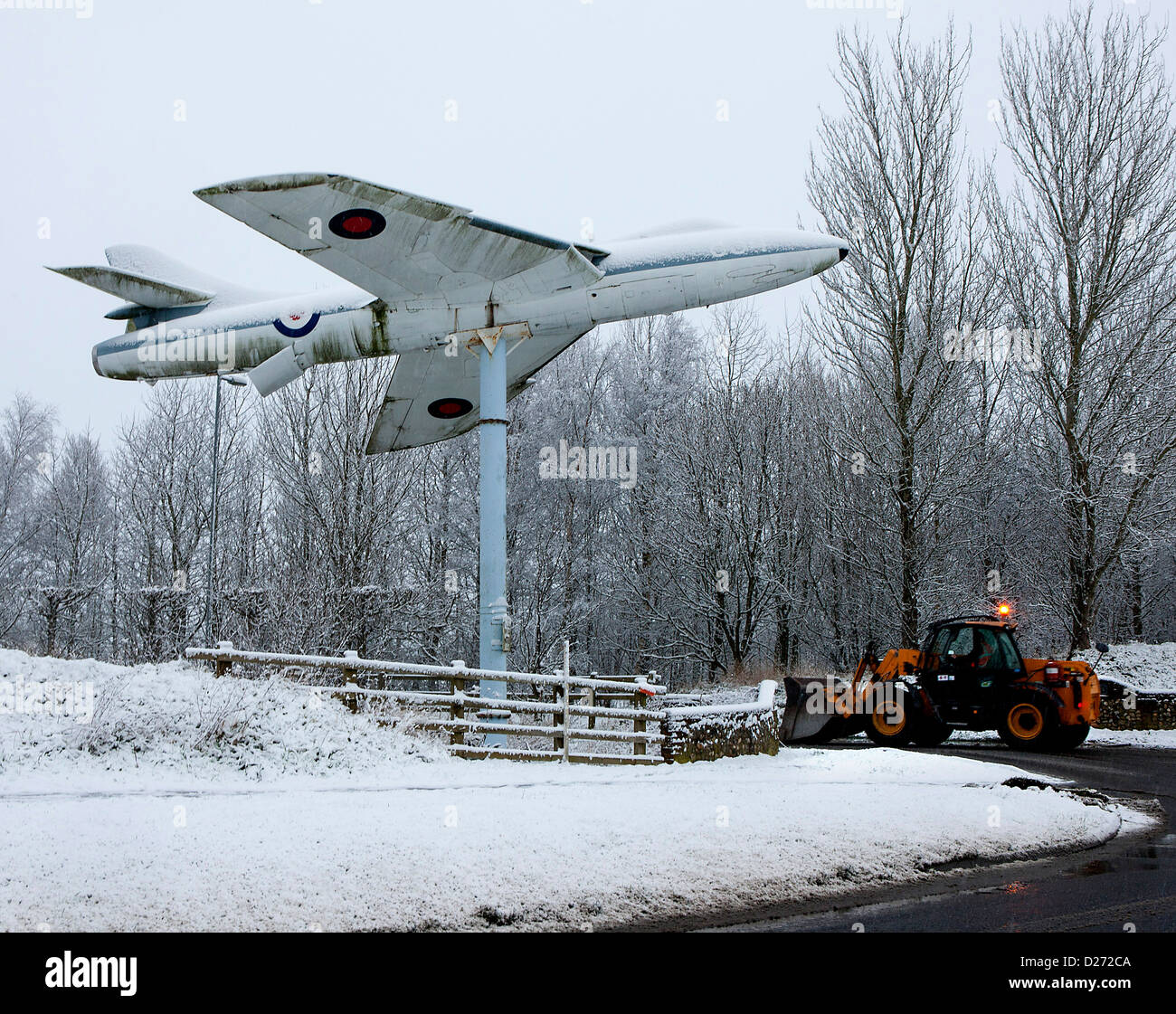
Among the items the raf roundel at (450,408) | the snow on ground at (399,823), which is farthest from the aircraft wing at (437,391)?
the snow on ground at (399,823)

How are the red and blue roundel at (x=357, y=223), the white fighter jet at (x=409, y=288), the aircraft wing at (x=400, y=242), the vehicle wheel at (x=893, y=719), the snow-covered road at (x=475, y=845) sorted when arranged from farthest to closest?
the vehicle wheel at (x=893, y=719) → the white fighter jet at (x=409, y=288) → the red and blue roundel at (x=357, y=223) → the aircraft wing at (x=400, y=242) → the snow-covered road at (x=475, y=845)

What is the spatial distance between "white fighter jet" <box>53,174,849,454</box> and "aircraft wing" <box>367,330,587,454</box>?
0.12 ft

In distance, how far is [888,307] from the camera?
2381 cm

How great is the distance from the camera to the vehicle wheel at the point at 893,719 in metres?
15.1

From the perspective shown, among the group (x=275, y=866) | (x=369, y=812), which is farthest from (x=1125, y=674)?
(x=275, y=866)

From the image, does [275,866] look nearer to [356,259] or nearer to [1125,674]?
[356,259]

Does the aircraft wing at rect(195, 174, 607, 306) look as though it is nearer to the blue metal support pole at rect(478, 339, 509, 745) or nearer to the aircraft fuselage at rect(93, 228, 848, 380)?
the aircraft fuselage at rect(93, 228, 848, 380)

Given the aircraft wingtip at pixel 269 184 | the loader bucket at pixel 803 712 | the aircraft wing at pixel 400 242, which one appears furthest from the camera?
the loader bucket at pixel 803 712

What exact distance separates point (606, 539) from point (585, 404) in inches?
192

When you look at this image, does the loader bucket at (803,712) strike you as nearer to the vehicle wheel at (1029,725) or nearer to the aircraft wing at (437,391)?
the vehicle wheel at (1029,725)

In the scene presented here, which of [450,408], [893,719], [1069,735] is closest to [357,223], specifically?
[450,408]

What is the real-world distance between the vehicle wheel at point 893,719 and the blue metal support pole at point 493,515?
5825 millimetres

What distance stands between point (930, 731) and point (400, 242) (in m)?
10.9

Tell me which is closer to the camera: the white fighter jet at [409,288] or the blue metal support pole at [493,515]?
the white fighter jet at [409,288]
